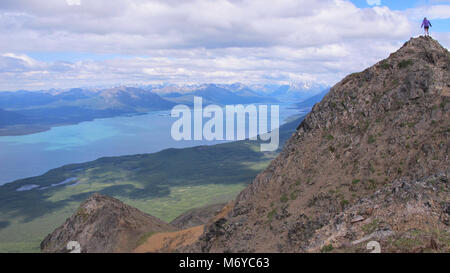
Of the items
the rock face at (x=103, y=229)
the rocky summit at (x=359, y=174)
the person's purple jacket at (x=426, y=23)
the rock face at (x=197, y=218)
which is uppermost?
the person's purple jacket at (x=426, y=23)

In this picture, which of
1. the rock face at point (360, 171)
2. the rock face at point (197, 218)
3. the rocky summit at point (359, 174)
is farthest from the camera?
the rock face at point (197, 218)

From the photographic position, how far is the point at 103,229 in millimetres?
54562

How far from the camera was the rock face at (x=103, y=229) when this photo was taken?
53094 mm

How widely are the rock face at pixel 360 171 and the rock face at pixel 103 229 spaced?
17741 millimetres

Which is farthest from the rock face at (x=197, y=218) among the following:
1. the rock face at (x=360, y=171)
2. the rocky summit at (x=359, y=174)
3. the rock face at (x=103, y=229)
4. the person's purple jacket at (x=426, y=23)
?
the person's purple jacket at (x=426, y=23)

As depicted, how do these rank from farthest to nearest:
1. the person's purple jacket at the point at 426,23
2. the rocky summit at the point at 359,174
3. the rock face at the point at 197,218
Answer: the rock face at the point at 197,218
the person's purple jacket at the point at 426,23
the rocky summit at the point at 359,174

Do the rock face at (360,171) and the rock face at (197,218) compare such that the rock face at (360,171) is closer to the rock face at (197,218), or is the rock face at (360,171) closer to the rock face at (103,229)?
the rock face at (103,229)

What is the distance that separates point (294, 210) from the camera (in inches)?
1368

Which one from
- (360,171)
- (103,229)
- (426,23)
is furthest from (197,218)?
(426,23)

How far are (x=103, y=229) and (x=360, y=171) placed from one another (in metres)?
39.0

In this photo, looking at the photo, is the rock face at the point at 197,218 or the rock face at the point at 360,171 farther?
the rock face at the point at 197,218

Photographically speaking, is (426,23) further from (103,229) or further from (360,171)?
(103,229)

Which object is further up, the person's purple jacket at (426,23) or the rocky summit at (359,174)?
the person's purple jacket at (426,23)

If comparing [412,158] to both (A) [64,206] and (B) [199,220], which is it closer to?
(B) [199,220]
